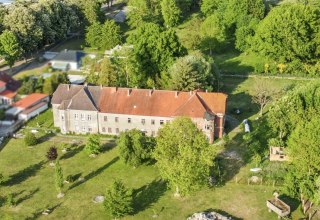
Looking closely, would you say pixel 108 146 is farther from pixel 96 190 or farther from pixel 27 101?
pixel 27 101

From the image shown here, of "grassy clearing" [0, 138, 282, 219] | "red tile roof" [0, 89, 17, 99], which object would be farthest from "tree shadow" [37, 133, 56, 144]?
"red tile roof" [0, 89, 17, 99]

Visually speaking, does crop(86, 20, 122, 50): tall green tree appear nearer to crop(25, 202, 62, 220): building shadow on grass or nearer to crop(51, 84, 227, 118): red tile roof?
crop(51, 84, 227, 118): red tile roof

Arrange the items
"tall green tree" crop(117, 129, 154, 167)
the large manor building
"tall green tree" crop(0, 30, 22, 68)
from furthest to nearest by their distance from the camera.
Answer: "tall green tree" crop(0, 30, 22, 68) < the large manor building < "tall green tree" crop(117, 129, 154, 167)

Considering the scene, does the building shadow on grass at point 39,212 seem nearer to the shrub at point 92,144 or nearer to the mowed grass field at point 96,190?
the mowed grass field at point 96,190

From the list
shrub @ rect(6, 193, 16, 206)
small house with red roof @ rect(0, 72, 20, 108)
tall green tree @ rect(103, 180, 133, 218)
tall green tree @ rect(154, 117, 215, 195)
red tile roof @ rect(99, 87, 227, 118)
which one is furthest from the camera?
red tile roof @ rect(99, 87, 227, 118)

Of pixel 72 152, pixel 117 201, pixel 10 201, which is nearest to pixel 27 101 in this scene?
pixel 117 201

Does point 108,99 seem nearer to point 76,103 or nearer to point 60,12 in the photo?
point 76,103

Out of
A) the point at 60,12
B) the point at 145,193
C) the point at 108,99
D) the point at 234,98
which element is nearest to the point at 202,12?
the point at 60,12
